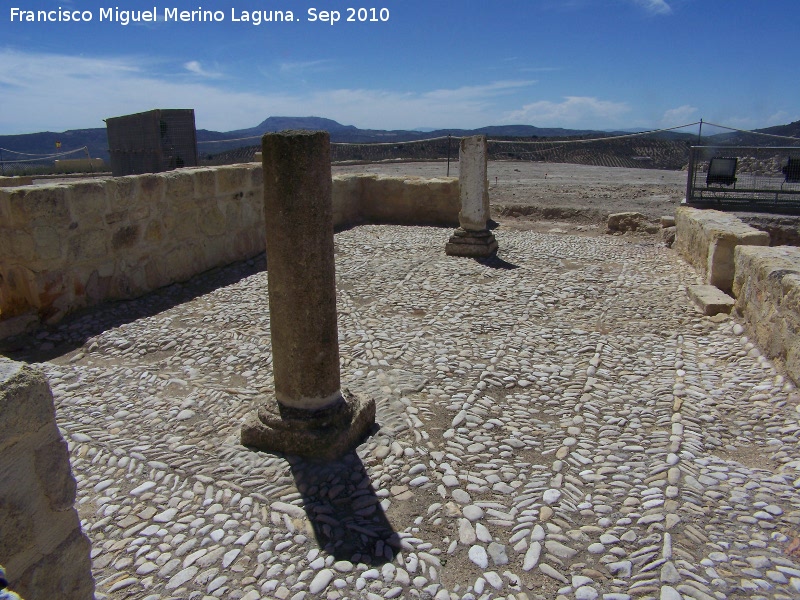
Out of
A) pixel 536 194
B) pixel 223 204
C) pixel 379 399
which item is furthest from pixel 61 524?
pixel 536 194

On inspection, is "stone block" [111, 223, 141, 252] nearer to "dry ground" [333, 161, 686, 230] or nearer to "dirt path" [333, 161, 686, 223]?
"dry ground" [333, 161, 686, 230]

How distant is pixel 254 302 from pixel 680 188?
1366 cm

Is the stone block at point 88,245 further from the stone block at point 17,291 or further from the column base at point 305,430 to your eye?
the column base at point 305,430

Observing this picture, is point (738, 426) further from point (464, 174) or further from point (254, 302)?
point (464, 174)

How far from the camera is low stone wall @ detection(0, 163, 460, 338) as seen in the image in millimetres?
5852

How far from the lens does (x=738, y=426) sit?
4.26 m

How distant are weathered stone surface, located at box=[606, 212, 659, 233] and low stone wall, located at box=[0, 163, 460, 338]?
6825 millimetres

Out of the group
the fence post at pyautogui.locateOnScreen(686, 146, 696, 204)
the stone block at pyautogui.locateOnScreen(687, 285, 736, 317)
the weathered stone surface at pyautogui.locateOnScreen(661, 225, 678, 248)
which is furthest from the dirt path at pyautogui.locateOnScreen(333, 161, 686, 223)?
the stone block at pyautogui.locateOnScreen(687, 285, 736, 317)

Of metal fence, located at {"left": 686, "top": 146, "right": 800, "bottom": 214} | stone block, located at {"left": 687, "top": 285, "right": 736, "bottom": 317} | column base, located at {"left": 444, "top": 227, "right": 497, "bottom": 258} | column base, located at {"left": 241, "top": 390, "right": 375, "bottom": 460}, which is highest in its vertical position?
metal fence, located at {"left": 686, "top": 146, "right": 800, "bottom": 214}

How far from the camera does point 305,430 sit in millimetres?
3863

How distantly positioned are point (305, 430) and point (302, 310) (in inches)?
30.6

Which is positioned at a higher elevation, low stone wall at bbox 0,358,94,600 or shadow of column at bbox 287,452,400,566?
low stone wall at bbox 0,358,94,600

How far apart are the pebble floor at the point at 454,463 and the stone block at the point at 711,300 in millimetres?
192

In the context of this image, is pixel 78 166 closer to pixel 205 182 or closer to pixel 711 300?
pixel 205 182
